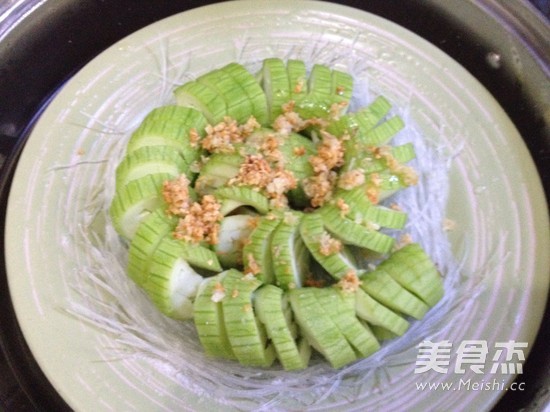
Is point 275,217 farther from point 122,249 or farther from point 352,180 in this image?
point 122,249

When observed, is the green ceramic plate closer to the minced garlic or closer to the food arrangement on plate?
the food arrangement on plate

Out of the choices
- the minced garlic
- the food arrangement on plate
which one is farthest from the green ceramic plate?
the minced garlic

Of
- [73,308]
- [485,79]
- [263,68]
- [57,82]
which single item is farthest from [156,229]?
[485,79]

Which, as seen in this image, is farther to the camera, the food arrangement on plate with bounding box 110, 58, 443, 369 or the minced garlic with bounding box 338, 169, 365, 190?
the minced garlic with bounding box 338, 169, 365, 190

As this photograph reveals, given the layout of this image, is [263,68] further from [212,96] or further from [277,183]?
[277,183]

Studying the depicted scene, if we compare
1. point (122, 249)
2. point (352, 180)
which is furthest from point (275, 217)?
point (122, 249)

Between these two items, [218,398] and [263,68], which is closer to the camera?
[218,398]
